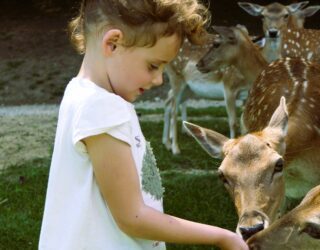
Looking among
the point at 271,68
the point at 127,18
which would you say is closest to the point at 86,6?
the point at 127,18

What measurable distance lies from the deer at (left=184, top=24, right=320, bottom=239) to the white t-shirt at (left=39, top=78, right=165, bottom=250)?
116 centimetres

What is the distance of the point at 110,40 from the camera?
6.93ft

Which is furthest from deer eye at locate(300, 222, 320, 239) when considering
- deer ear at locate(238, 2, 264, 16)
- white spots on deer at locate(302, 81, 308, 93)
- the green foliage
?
deer ear at locate(238, 2, 264, 16)

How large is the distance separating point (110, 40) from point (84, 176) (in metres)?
0.39

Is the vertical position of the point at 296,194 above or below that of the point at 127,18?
below

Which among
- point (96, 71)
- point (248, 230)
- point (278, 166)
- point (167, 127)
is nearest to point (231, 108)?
point (167, 127)

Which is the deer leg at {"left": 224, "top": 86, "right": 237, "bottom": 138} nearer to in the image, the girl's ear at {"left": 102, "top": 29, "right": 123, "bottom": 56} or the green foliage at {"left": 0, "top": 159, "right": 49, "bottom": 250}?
the green foliage at {"left": 0, "top": 159, "right": 49, "bottom": 250}

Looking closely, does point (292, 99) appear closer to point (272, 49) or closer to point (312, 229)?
point (312, 229)

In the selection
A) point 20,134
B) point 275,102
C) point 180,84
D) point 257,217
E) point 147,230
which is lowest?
point 20,134

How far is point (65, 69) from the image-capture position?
13.7 metres

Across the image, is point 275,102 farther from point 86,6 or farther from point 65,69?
point 65,69

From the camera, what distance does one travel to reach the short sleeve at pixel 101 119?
2.09 metres

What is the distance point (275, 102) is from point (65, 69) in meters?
8.91

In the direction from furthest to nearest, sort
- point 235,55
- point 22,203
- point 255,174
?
point 235,55
point 22,203
point 255,174
